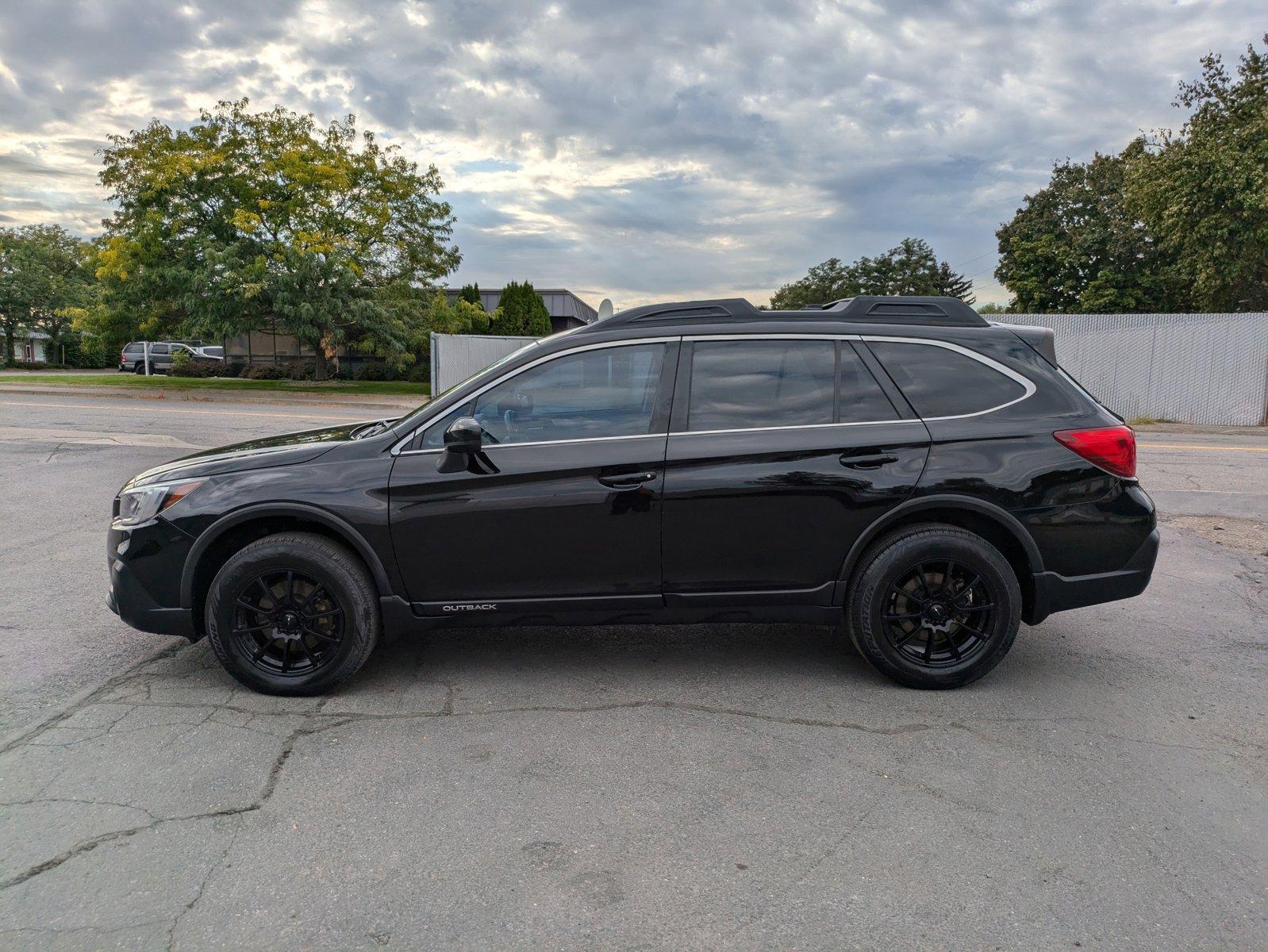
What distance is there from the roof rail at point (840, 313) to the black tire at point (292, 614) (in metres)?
1.70

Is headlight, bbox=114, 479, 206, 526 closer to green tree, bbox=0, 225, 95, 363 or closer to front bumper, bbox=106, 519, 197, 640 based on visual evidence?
front bumper, bbox=106, 519, 197, 640

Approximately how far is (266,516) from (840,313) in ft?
9.70

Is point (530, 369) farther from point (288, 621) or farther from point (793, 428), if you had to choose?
point (288, 621)

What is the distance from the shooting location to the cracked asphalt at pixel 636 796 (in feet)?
7.97

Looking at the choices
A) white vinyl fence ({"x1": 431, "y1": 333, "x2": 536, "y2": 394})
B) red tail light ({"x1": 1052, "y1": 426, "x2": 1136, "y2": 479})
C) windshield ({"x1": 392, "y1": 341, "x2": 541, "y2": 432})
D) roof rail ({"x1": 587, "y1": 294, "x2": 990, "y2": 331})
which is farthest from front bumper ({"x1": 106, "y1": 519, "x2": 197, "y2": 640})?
white vinyl fence ({"x1": 431, "y1": 333, "x2": 536, "y2": 394})

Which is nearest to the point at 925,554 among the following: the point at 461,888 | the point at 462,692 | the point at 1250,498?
the point at 462,692

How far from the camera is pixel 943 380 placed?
4.19 meters

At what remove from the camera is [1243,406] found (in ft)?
66.7

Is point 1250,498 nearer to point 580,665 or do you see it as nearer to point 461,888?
point 580,665

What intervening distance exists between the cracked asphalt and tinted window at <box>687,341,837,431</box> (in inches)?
50.7

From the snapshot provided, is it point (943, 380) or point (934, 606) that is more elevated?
point (943, 380)

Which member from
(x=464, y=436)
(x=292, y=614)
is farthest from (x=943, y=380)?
(x=292, y=614)

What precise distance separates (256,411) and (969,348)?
59.3 ft

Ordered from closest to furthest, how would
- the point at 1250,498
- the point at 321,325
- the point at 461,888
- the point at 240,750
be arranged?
the point at 461,888 < the point at 240,750 < the point at 1250,498 < the point at 321,325
